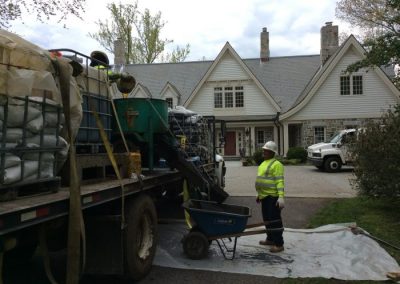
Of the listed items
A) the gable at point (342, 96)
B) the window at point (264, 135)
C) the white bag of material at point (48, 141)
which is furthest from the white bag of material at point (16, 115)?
the window at point (264, 135)

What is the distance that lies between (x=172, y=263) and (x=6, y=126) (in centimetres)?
354

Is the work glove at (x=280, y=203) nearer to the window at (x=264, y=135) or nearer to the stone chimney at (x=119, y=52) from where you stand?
the window at (x=264, y=135)

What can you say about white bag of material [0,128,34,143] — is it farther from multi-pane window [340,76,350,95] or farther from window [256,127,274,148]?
window [256,127,274,148]

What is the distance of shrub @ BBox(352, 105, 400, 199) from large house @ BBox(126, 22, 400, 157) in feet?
62.5

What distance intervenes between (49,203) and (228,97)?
30.7 metres

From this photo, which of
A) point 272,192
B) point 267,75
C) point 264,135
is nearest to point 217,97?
point 264,135

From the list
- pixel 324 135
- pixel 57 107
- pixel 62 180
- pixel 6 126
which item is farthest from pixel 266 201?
pixel 324 135

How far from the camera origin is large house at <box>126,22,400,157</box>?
31109 millimetres

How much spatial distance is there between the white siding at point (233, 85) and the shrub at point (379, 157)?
2242 centimetres

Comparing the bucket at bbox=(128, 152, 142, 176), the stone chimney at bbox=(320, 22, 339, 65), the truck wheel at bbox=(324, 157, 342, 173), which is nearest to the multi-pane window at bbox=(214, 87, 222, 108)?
the stone chimney at bbox=(320, 22, 339, 65)

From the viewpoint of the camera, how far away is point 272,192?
7176 mm

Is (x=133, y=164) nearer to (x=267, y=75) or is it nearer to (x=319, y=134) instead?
(x=319, y=134)

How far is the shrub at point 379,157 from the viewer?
9359 millimetres

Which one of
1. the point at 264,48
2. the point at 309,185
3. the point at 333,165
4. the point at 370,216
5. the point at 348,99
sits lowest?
→ the point at 370,216
